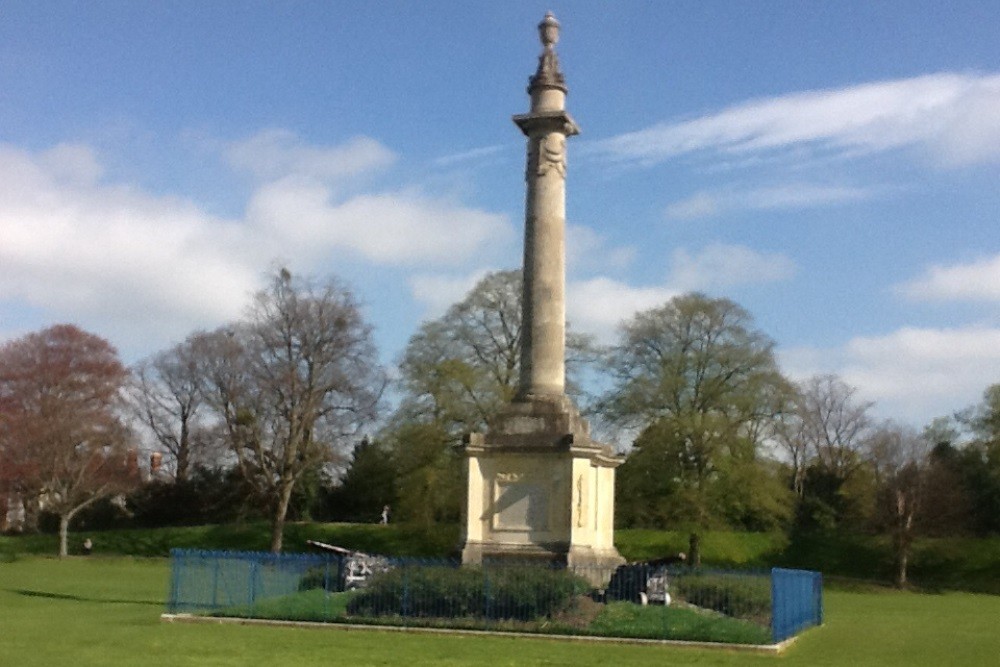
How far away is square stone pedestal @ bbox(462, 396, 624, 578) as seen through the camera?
2427cm

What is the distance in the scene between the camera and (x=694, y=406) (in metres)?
52.1

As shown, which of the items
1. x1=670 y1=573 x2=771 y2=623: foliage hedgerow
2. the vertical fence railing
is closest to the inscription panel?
x1=670 y1=573 x2=771 y2=623: foliage hedgerow

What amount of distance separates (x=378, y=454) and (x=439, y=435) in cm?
1076

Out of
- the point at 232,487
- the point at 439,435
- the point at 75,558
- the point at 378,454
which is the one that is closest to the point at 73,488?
the point at 75,558

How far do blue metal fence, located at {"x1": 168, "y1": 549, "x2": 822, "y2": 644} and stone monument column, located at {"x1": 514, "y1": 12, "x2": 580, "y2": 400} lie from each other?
438 cm

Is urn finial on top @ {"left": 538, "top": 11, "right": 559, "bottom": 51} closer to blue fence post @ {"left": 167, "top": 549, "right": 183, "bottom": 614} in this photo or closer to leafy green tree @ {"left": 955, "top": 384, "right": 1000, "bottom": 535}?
blue fence post @ {"left": 167, "top": 549, "right": 183, "bottom": 614}

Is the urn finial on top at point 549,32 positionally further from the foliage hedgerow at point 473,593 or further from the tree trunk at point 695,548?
the tree trunk at point 695,548

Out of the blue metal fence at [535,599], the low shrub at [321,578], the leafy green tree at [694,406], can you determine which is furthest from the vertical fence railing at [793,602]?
the leafy green tree at [694,406]

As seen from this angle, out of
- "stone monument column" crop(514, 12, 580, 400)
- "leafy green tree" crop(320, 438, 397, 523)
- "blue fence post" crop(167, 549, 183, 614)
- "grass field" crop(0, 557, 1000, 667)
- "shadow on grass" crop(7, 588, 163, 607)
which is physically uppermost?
"stone monument column" crop(514, 12, 580, 400)

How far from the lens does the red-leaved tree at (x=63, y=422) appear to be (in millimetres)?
57406

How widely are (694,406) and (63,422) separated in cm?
2964

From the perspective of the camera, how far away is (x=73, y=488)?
5791 cm

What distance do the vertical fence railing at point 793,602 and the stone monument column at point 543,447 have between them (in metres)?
3.23

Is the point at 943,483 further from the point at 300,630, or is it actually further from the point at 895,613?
the point at 300,630
